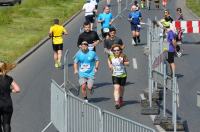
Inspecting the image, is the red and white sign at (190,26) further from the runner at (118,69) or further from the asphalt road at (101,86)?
the runner at (118,69)

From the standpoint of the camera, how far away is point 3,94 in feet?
44.8

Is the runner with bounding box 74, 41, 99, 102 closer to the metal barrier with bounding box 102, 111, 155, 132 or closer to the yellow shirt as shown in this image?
the yellow shirt

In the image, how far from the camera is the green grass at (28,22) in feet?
102

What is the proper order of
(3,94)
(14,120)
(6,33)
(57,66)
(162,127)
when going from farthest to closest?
(6,33)
(57,66)
(14,120)
(162,127)
(3,94)

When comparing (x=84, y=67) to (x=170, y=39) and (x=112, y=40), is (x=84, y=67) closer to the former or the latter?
(x=112, y=40)

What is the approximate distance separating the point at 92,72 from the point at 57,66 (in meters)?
7.23

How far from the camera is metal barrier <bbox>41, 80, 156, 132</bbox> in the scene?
11.3 meters

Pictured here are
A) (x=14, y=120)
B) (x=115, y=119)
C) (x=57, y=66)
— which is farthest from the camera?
(x=57, y=66)

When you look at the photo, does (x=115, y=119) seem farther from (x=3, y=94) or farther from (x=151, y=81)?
(x=151, y=81)

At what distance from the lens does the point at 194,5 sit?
2168 inches

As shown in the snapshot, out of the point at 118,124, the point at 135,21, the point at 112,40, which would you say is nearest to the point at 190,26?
the point at 135,21

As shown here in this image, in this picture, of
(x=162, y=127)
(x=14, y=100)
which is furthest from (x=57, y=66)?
(x=162, y=127)

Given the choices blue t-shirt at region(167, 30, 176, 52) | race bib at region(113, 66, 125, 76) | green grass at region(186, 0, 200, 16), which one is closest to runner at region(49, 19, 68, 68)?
blue t-shirt at region(167, 30, 176, 52)

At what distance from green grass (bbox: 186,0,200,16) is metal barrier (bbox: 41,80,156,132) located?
114 feet
